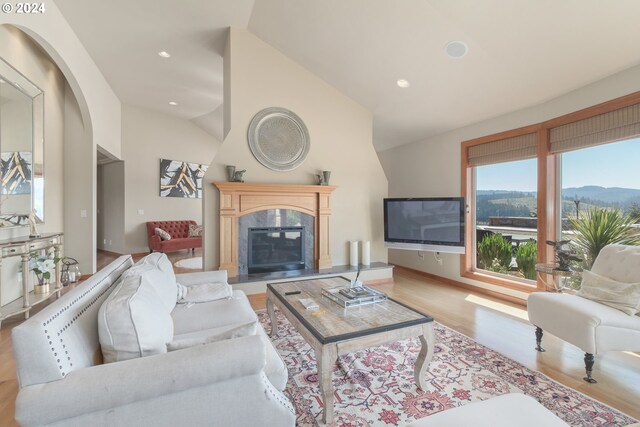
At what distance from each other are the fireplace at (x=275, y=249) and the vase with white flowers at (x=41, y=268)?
2.23 meters

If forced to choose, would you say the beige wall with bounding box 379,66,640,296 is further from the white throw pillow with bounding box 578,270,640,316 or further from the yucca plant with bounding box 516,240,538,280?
the white throw pillow with bounding box 578,270,640,316

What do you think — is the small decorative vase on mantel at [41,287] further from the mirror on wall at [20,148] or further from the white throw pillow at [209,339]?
the white throw pillow at [209,339]

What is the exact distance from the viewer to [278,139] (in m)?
4.18

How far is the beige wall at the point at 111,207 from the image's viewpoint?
6742 mm

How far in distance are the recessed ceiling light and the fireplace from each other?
9.46 feet

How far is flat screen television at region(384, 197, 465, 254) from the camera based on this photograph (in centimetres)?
400

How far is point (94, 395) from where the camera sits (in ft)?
3.17

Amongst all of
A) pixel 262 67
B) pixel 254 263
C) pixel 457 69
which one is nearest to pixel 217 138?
pixel 262 67

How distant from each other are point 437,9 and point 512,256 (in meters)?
3.18

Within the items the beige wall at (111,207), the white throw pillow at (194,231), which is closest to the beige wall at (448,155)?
the white throw pillow at (194,231)

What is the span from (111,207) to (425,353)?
7.87m

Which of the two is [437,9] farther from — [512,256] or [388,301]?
[512,256]

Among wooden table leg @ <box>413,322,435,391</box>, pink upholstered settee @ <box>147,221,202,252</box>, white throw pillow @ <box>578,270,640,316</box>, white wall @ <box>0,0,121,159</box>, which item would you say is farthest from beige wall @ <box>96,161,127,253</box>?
white throw pillow @ <box>578,270,640,316</box>

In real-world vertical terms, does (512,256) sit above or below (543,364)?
above
